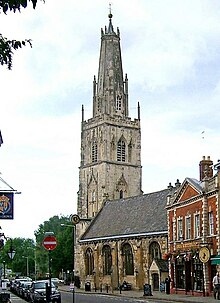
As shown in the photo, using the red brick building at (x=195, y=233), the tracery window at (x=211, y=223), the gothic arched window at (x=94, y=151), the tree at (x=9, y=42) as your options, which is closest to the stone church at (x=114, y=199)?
the gothic arched window at (x=94, y=151)

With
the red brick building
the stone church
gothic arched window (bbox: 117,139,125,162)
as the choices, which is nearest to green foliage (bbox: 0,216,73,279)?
the stone church

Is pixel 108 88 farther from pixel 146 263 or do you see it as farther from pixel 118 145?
pixel 146 263

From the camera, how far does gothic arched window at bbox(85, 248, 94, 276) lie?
269 ft

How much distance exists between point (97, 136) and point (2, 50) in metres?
101

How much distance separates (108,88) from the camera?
371 ft

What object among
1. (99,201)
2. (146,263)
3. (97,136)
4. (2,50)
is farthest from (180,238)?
(97,136)

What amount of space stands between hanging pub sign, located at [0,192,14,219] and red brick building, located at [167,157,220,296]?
2053 cm

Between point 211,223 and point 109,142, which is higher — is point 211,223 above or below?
below

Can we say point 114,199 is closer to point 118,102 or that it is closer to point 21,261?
point 118,102

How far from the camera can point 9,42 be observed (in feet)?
30.7

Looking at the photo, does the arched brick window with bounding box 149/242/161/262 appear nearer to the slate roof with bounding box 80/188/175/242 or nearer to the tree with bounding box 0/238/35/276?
the slate roof with bounding box 80/188/175/242

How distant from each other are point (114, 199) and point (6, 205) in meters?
77.5

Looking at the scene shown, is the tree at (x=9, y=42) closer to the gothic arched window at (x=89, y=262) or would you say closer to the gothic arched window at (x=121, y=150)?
the gothic arched window at (x=89, y=262)

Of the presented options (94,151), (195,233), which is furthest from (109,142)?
(195,233)
